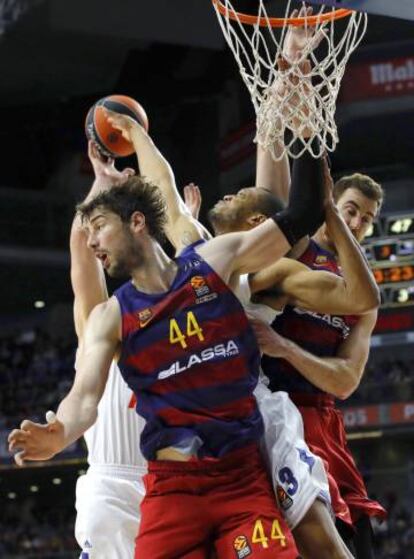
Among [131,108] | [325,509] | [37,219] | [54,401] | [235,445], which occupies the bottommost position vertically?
[54,401]

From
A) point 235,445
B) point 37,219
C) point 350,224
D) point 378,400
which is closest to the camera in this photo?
point 235,445

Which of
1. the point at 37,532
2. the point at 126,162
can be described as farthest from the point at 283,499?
the point at 126,162

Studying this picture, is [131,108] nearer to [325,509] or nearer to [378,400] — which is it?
[325,509]

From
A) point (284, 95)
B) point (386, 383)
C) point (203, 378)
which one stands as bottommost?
point (386, 383)

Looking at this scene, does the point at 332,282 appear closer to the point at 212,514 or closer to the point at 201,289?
the point at 201,289

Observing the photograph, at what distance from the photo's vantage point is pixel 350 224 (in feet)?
15.1

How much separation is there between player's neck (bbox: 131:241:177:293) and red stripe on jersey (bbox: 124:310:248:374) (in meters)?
0.19

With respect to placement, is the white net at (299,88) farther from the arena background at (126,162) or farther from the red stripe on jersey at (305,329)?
the arena background at (126,162)

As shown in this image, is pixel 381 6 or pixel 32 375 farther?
pixel 32 375

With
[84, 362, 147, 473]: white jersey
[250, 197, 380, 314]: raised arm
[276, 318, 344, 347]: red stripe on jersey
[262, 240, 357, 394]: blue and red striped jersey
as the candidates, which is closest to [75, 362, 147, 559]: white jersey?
[84, 362, 147, 473]: white jersey

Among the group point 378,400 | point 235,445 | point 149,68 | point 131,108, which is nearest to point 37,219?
point 149,68

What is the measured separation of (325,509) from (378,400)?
15.0m

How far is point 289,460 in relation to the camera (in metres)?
3.73

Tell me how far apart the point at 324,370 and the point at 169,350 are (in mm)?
707
